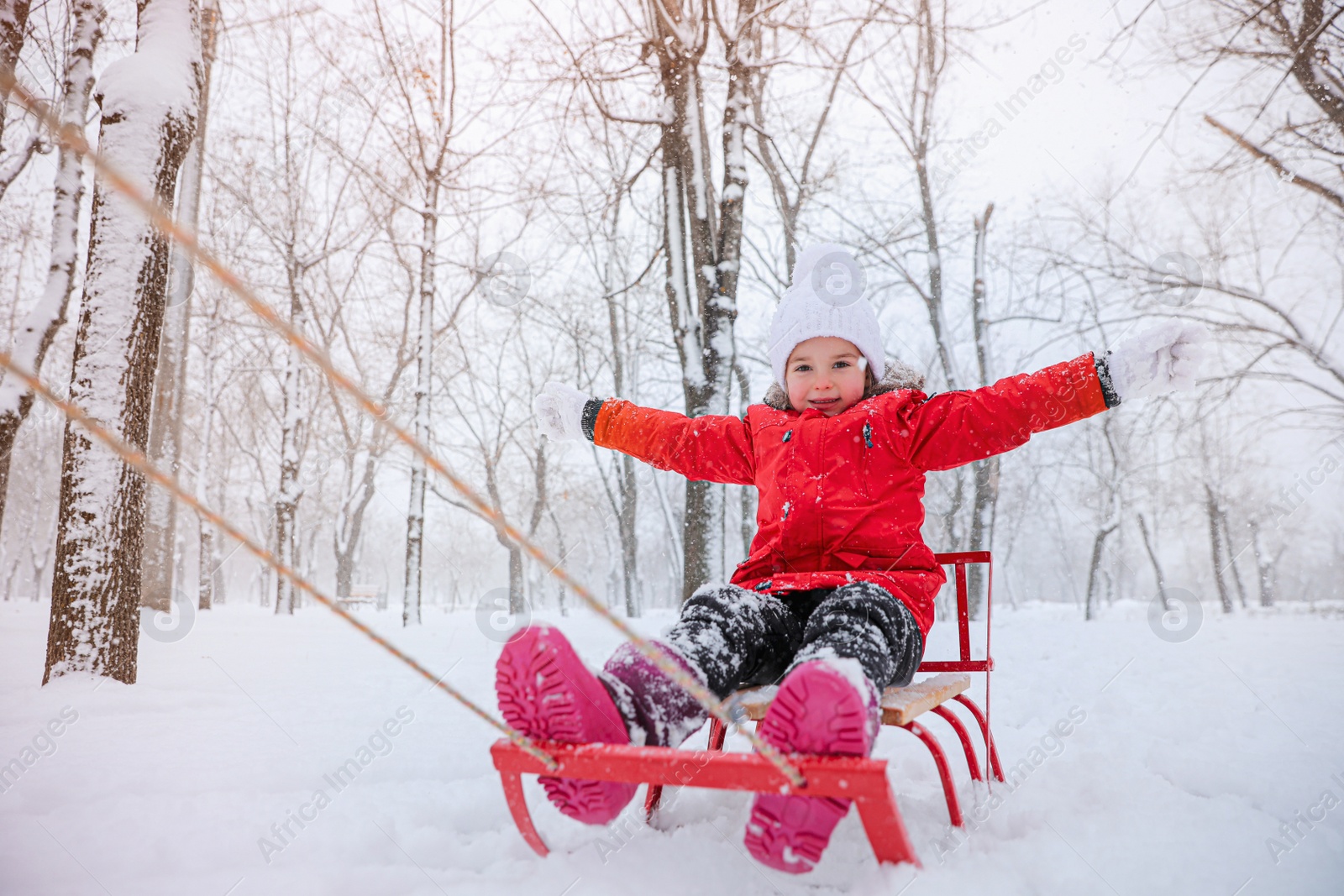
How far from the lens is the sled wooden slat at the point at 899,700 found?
1.60 meters

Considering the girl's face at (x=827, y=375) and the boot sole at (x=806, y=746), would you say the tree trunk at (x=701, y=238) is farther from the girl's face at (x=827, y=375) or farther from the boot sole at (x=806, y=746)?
the boot sole at (x=806, y=746)

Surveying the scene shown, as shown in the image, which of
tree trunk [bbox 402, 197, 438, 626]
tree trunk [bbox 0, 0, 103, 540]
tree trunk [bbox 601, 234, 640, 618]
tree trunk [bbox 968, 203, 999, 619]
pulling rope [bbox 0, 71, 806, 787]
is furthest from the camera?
tree trunk [bbox 601, 234, 640, 618]

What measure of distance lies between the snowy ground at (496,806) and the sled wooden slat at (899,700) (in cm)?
31

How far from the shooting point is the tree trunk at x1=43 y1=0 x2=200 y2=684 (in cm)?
324

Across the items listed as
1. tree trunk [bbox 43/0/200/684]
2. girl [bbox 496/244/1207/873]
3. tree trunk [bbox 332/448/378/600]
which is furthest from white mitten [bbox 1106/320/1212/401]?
tree trunk [bbox 332/448/378/600]

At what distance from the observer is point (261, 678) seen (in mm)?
4078

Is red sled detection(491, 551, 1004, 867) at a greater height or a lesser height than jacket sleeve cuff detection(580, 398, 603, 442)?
lesser

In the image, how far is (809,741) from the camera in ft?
4.29

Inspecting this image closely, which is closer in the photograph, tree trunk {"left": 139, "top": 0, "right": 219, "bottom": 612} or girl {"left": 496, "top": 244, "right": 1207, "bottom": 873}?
girl {"left": 496, "top": 244, "right": 1207, "bottom": 873}

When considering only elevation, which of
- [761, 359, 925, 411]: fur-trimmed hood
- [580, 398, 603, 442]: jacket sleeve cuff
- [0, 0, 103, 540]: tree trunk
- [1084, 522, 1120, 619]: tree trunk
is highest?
[0, 0, 103, 540]: tree trunk

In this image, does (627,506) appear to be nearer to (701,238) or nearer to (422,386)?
(422,386)

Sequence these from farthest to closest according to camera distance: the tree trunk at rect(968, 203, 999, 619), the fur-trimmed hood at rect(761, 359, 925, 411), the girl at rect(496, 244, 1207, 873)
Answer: the tree trunk at rect(968, 203, 999, 619) < the fur-trimmed hood at rect(761, 359, 925, 411) < the girl at rect(496, 244, 1207, 873)

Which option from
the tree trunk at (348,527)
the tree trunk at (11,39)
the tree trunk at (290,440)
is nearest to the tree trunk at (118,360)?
the tree trunk at (11,39)

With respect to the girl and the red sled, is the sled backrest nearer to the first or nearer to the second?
the girl
